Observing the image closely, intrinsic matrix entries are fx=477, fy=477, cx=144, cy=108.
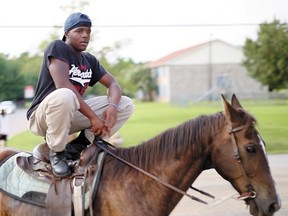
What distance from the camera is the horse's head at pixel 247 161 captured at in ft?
10.2

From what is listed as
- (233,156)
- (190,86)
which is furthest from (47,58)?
(190,86)

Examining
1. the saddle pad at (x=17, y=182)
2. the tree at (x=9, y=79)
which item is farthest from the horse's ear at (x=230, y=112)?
the tree at (x=9, y=79)

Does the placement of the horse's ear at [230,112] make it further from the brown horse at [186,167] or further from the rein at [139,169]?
the rein at [139,169]

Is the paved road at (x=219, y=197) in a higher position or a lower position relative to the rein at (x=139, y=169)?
lower

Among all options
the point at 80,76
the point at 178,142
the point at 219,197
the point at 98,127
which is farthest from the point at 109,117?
the point at 219,197

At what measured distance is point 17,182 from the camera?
352 cm

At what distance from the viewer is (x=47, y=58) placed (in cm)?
337

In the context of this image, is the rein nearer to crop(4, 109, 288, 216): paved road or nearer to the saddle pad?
the saddle pad

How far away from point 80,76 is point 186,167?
105cm

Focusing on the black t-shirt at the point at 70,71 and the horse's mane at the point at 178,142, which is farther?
the black t-shirt at the point at 70,71

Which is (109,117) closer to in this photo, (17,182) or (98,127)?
(98,127)

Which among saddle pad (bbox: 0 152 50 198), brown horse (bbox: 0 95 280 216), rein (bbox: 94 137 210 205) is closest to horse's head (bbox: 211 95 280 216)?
brown horse (bbox: 0 95 280 216)

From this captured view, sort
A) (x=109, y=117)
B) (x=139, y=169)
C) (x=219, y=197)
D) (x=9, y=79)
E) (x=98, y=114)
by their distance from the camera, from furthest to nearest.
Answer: (x=9, y=79)
(x=219, y=197)
(x=98, y=114)
(x=109, y=117)
(x=139, y=169)

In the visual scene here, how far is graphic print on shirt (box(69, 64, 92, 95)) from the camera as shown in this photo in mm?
3522
